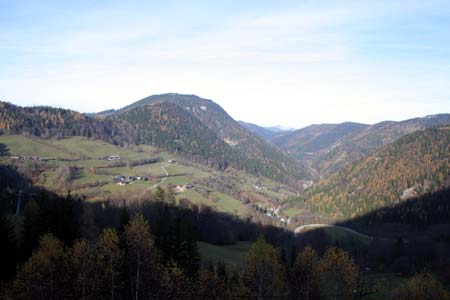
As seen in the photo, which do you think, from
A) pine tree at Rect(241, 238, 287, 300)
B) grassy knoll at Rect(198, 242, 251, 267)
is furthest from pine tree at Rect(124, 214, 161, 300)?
grassy knoll at Rect(198, 242, 251, 267)

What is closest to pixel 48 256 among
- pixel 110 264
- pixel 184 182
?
pixel 110 264

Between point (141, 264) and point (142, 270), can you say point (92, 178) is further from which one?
point (141, 264)

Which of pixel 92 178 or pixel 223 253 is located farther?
pixel 92 178

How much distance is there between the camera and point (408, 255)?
114 metres

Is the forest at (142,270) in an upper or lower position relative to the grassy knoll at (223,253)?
upper

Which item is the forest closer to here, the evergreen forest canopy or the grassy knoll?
the evergreen forest canopy

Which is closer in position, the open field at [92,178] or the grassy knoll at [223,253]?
the grassy knoll at [223,253]

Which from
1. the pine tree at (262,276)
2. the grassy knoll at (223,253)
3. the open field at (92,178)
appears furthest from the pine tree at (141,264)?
the open field at (92,178)

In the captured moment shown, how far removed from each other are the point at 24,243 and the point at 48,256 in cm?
1294

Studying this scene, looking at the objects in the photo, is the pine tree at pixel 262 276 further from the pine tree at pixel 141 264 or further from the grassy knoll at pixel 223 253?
the grassy knoll at pixel 223 253

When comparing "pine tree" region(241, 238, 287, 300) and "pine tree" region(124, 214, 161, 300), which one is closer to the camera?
"pine tree" region(124, 214, 161, 300)

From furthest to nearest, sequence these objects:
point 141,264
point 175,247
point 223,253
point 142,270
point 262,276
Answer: point 223,253 < point 175,247 < point 262,276 < point 142,270 < point 141,264

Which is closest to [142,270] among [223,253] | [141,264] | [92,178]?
[141,264]

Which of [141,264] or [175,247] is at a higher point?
[141,264]
